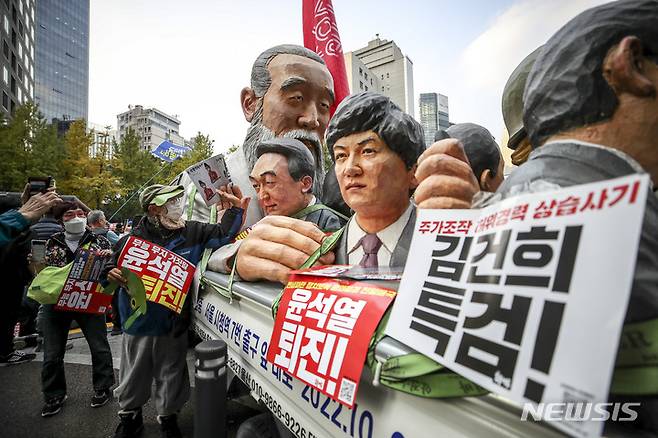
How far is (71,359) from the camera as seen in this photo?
438cm

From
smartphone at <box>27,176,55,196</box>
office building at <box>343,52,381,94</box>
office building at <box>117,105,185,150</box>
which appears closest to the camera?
smartphone at <box>27,176,55,196</box>

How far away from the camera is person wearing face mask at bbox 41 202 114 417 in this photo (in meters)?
3.18

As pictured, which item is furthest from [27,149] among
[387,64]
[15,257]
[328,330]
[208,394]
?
[387,64]

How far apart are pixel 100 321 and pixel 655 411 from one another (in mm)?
4317

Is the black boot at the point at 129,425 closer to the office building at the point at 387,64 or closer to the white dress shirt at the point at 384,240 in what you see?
the white dress shirt at the point at 384,240

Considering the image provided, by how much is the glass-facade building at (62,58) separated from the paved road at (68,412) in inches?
2426

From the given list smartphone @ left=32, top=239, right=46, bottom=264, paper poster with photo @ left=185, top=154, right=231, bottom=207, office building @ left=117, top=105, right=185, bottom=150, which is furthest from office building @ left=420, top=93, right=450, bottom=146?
office building @ left=117, top=105, right=185, bottom=150

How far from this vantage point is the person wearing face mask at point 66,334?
3.18 metres

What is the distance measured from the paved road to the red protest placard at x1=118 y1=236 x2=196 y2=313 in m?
1.30

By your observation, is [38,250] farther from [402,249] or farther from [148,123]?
[148,123]

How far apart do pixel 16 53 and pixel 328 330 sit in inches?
1675

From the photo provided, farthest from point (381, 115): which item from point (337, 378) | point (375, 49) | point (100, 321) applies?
point (375, 49)

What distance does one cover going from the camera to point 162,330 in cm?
272

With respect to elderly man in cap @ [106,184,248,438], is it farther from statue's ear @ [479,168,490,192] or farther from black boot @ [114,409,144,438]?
statue's ear @ [479,168,490,192]
